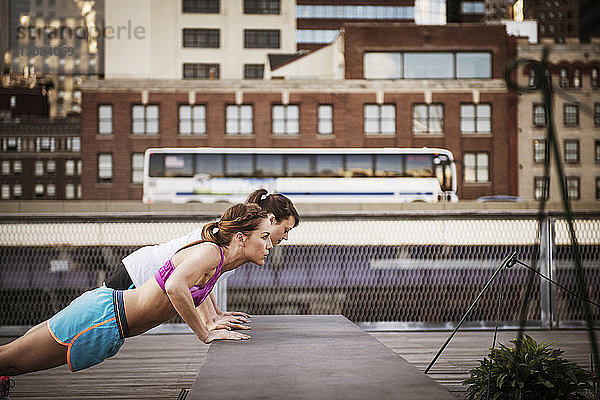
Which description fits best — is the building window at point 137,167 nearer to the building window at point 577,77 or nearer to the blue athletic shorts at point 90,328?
the building window at point 577,77

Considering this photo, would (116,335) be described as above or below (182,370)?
above

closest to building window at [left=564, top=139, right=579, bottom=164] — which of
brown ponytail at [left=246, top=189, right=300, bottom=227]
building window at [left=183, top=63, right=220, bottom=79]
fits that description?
building window at [left=183, top=63, right=220, bottom=79]

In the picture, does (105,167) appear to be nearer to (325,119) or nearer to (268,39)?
(325,119)

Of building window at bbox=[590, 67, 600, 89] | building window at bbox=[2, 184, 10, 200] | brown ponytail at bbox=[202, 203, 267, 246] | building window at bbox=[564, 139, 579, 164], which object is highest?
building window at bbox=[590, 67, 600, 89]

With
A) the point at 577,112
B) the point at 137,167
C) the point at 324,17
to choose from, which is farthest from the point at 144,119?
the point at 324,17

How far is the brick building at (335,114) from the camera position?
41750 mm

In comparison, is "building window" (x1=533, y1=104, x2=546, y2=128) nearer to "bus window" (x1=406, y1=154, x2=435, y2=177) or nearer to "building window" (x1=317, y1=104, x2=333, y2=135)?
"bus window" (x1=406, y1=154, x2=435, y2=177)

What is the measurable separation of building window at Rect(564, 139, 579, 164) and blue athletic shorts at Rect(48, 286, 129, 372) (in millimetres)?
47733

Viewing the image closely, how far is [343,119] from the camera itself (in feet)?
140

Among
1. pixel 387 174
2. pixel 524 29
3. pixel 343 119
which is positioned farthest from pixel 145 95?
pixel 524 29

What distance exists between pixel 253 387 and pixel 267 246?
1511 mm

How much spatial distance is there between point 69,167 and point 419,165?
227 feet

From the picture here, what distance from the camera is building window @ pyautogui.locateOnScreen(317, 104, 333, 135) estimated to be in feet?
140

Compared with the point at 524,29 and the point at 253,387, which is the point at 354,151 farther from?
the point at 253,387
